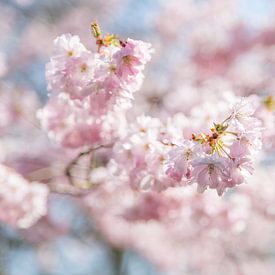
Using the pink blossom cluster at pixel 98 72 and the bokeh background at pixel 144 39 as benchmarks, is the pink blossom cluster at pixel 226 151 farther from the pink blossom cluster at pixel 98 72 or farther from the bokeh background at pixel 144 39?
the bokeh background at pixel 144 39

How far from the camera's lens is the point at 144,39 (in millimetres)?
7734

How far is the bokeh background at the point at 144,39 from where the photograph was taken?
22.5 ft

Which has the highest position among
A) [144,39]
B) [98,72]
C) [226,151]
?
[144,39]

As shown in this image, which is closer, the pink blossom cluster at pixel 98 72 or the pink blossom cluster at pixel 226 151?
the pink blossom cluster at pixel 226 151

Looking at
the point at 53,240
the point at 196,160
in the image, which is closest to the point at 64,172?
the point at 196,160

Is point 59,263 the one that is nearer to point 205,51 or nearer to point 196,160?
point 205,51

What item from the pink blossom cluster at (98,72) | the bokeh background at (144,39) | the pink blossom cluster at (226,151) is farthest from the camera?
the bokeh background at (144,39)

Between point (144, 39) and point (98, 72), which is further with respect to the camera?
point (144, 39)

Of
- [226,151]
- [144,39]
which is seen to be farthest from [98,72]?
[144,39]

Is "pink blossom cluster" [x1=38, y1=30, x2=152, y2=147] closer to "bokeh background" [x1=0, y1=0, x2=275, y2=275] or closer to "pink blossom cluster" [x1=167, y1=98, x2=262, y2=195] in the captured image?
"pink blossom cluster" [x1=167, y1=98, x2=262, y2=195]

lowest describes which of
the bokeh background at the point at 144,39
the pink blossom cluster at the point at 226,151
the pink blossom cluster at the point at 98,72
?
the pink blossom cluster at the point at 226,151

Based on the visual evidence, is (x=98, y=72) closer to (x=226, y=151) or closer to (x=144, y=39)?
(x=226, y=151)

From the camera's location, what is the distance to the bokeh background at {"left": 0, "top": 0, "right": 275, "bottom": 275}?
6.86 meters

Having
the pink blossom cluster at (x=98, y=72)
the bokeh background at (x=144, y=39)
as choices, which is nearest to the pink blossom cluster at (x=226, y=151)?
the pink blossom cluster at (x=98, y=72)
